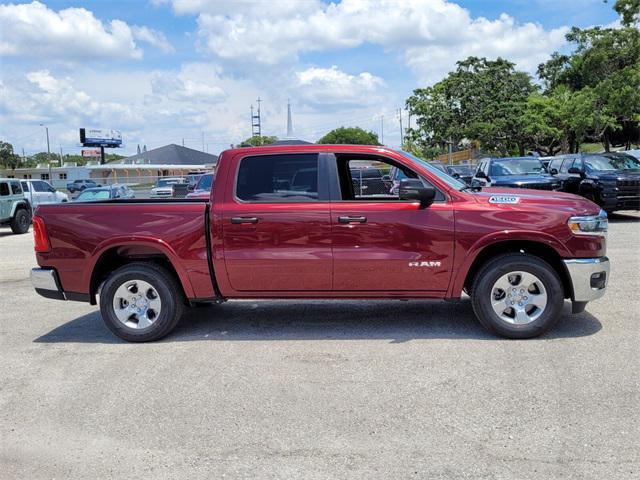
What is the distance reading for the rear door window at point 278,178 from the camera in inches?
234

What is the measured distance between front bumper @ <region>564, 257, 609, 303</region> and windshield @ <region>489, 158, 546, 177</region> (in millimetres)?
11418

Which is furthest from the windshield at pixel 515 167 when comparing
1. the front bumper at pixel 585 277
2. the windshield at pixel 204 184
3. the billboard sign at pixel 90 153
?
the billboard sign at pixel 90 153

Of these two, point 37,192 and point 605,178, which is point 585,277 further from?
point 37,192

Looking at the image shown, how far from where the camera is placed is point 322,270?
5828 millimetres

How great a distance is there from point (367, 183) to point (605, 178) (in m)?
10.2

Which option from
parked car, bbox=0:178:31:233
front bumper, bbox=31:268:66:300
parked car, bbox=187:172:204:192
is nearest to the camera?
front bumper, bbox=31:268:66:300

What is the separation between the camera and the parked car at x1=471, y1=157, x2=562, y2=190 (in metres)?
16.0

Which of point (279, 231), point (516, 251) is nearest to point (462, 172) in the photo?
point (516, 251)

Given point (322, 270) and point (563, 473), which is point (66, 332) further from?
point (563, 473)

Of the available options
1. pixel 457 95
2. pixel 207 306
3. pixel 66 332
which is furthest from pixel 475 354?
pixel 457 95

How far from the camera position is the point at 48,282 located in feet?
20.2

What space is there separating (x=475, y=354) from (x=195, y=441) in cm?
260

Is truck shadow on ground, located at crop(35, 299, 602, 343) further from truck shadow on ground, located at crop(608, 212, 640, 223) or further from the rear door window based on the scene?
truck shadow on ground, located at crop(608, 212, 640, 223)

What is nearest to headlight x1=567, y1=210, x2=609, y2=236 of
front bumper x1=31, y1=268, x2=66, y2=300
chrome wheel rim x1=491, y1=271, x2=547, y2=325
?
chrome wheel rim x1=491, y1=271, x2=547, y2=325
